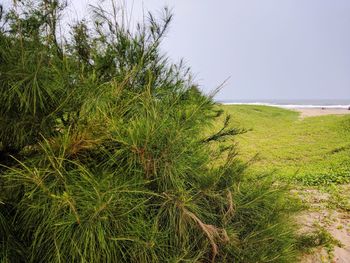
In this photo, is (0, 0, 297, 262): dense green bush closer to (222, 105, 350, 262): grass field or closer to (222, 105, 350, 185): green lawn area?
(222, 105, 350, 262): grass field

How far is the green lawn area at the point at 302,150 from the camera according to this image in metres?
7.71

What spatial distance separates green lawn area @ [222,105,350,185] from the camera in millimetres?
7715

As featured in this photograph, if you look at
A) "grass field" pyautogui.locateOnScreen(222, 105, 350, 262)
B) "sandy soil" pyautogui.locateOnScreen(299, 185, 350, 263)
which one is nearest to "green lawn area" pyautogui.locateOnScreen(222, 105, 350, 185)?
"grass field" pyautogui.locateOnScreen(222, 105, 350, 262)

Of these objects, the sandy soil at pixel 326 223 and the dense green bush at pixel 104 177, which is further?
the sandy soil at pixel 326 223

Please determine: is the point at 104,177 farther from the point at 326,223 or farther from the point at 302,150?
the point at 302,150

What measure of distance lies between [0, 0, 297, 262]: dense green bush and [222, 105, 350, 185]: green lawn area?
2.51 meters

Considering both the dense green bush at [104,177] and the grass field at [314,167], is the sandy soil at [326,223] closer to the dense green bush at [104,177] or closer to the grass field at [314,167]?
the grass field at [314,167]

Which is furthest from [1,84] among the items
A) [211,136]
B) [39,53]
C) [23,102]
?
[211,136]

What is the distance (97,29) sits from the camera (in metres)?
2.74

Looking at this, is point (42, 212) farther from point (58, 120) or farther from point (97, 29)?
point (97, 29)

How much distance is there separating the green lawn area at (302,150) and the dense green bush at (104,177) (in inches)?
98.6

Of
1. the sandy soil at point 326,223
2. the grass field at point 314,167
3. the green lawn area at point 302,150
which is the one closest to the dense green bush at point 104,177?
the grass field at point 314,167

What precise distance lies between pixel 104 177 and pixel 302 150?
10967 mm

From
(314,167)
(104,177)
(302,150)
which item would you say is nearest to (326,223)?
(104,177)
